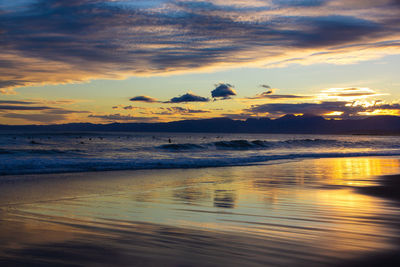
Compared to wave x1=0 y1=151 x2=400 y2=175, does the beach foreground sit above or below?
below

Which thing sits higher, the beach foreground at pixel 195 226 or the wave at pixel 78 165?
the wave at pixel 78 165

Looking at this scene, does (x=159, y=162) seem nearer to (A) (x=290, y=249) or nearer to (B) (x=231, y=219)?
(B) (x=231, y=219)

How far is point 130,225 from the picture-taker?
5.97 metres

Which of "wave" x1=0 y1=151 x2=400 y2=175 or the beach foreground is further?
"wave" x1=0 y1=151 x2=400 y2=175

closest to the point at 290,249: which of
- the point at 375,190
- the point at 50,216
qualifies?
the point at 50,216

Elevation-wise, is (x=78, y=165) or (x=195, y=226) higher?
(x=78, y=165)

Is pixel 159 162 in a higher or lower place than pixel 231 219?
higher

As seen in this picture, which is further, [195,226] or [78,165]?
[78,165]

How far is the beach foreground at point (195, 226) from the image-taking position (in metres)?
4.38

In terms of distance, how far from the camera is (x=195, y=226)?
5953 mm

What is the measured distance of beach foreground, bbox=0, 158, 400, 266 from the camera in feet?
14.4

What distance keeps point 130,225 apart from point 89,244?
1.17 metres

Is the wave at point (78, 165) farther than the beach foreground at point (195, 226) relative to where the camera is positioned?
Yes

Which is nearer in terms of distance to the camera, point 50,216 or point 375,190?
point 50,216
